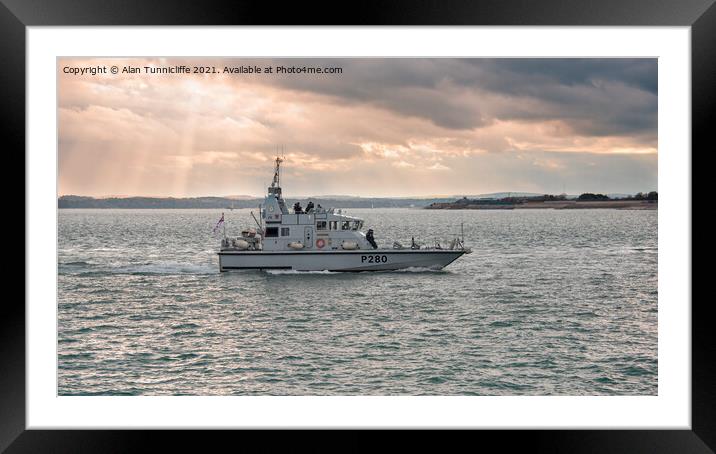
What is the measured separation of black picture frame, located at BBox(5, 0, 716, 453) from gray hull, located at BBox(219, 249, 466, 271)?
85.2 ft

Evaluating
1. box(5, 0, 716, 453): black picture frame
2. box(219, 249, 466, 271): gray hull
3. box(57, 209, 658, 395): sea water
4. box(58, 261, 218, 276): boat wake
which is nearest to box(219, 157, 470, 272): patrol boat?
box(219, 249, 466, 271): gray hull

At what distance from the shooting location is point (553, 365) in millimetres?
16844

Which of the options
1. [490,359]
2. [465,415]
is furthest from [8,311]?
[490,359]

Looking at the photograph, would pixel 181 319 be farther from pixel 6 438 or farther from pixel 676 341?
pixel 676 341

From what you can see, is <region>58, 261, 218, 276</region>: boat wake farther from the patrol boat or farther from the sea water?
the patrol boat

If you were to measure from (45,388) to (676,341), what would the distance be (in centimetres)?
697
